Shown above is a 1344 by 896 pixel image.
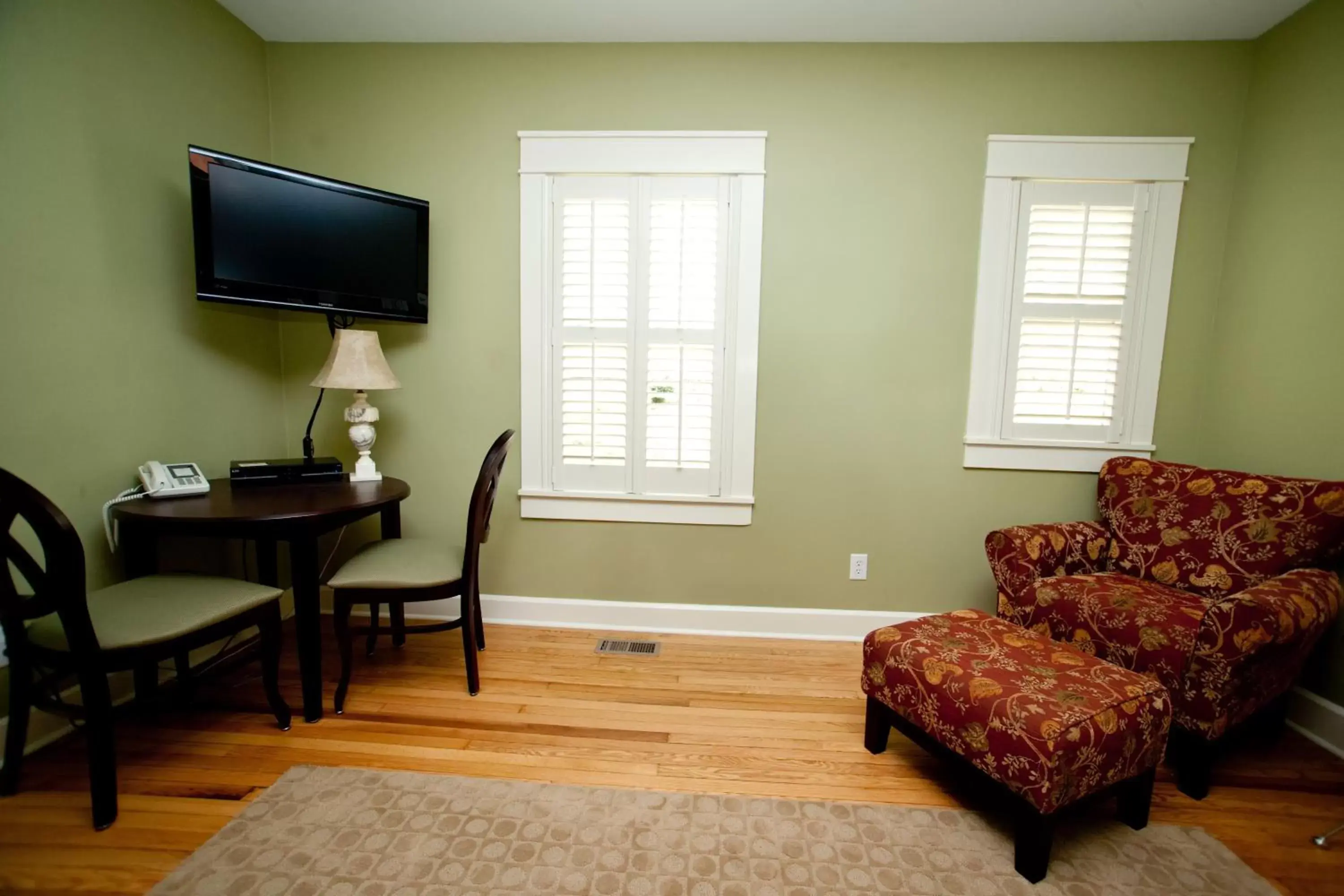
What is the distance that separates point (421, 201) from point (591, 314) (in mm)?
855

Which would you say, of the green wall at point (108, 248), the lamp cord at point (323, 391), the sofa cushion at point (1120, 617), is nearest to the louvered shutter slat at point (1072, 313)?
the sofa cushion at point (1120, 617)

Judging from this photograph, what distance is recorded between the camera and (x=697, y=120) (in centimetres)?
227

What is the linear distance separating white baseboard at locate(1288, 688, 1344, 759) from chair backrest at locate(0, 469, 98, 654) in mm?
3725

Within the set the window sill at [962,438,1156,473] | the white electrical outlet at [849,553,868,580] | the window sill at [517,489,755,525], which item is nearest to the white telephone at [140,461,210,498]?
the window sill at [517,489,755,525]

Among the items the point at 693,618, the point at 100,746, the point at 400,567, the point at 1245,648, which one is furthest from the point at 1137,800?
the point at 100,746

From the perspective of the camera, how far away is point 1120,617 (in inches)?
65.8

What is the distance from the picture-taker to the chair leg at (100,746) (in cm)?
129

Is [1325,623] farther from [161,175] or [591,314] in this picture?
[161,175]

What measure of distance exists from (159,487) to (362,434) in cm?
64

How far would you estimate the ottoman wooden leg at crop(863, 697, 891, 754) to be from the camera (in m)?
1.65

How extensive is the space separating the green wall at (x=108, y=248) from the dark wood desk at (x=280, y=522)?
0.20m

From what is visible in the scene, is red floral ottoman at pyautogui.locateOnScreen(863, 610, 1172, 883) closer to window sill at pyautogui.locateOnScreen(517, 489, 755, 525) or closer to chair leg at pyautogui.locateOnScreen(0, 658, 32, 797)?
window sill at pyautogui.locateOnScreen(517, 489, 755, 525)

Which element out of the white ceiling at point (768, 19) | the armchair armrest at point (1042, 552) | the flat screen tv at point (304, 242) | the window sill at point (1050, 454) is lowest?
the armchair armrest at point (1042, 552)

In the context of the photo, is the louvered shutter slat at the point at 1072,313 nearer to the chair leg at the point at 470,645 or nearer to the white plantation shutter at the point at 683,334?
the white plantation shutter at the point at 683,334
